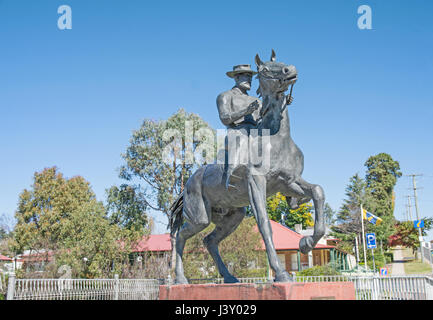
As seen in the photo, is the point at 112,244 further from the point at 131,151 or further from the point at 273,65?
the point at 273,65

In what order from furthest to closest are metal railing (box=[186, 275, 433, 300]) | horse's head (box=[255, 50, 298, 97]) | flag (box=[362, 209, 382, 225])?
flag (box=[362, 209, 382, 225]) < metal railing (box=[186, 275, 433, 300]) < horse's head (box=[255, 50, 298, 97])

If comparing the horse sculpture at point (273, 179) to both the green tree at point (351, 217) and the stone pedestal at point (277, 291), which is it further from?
the green tree at point (351, 217)

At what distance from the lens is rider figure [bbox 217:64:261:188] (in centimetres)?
550

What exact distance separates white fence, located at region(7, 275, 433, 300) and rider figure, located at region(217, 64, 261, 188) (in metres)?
3.65

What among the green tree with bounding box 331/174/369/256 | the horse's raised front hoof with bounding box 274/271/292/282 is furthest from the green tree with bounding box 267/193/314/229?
the horse's raised front hoof with bounding box 274/271/292/282

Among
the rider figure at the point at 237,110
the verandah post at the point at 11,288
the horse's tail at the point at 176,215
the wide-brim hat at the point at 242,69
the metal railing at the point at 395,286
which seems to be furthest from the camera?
the metal railing at the point at 395,286

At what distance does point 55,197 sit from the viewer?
2891cm

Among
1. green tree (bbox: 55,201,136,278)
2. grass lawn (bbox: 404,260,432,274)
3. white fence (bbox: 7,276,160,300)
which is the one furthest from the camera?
grass lawn (bbox: 404,260,432,274)

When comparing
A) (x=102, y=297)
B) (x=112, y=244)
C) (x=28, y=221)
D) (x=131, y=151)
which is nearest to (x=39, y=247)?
(x=28, y=221)

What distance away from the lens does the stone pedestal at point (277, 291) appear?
454 centimetres

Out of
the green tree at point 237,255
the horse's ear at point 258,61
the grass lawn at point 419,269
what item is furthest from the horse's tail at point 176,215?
the grass lawn at point 419,269

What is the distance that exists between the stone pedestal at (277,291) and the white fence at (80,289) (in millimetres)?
4456

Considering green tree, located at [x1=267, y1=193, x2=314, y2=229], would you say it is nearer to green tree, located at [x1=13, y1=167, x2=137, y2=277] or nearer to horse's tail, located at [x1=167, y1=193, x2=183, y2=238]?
green tree, located at [x1=13, y1=167, x2=137, y2=277]
